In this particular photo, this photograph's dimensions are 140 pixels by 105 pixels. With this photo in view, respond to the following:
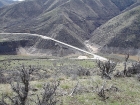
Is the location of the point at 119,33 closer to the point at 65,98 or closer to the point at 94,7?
the point at 94,7

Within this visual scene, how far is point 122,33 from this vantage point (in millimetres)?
121562

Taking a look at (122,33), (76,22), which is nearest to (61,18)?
(76,22)

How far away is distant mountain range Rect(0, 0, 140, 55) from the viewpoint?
125688 mm

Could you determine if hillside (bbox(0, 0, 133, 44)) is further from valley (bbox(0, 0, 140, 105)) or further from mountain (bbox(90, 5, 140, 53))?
mountain (bbox(90, 5, 140, 53))

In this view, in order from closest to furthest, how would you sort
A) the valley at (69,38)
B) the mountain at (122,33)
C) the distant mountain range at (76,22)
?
the valley at (69,38) → the mountain at (122,33) → the distant mountain range at (76,22)

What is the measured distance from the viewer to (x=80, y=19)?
15350cm

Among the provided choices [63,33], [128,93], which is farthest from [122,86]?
[63,33]

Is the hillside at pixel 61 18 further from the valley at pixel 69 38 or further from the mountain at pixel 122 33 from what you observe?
the mountain at pixel 122 33

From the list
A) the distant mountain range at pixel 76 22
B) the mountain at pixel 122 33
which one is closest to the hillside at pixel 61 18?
the distant mountain range at pixel 76 22

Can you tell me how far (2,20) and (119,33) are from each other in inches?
3697

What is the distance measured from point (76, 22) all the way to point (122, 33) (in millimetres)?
39499

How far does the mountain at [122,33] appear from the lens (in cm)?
11556

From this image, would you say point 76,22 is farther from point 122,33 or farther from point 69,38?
point 122,33

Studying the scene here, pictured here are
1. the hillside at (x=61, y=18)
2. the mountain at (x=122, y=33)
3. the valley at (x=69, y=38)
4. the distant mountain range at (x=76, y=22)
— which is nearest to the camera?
the valley at (x=69, y=38)
